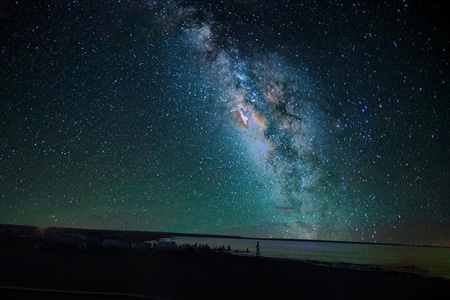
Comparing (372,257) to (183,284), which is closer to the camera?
(183,284)

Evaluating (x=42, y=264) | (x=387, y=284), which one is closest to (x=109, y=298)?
(x=42, y=264)

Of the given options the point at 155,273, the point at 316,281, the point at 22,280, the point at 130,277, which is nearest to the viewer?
the point at 22,280

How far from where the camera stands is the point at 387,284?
19578 mm

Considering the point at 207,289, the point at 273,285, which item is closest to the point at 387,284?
the point at 273,285

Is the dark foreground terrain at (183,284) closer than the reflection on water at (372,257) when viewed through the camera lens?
Yes

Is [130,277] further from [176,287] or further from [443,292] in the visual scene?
[443,292]

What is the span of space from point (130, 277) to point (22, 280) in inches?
155

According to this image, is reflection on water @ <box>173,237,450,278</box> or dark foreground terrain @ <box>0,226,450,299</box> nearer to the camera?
dark foreground terrain @ <box>0,226,450,299</box>

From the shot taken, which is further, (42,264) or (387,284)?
(387,284)

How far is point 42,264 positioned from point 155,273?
5.61 meters

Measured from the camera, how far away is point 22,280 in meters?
13.1

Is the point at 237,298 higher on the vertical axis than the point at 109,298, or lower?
lower

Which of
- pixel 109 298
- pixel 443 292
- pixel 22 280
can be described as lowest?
pixel 443 292

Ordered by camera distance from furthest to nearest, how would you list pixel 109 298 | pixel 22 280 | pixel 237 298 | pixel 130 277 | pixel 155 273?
pixel 155 273, pixel 130 277, pixel 22 280, pixel 237 298, pixel 109 298
